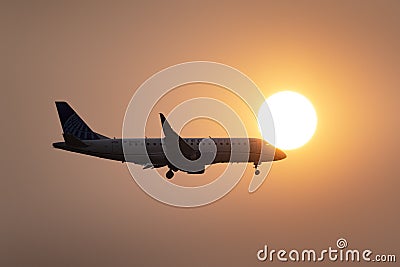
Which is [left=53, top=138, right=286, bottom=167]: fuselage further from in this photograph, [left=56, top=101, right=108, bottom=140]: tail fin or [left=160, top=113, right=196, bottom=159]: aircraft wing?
[left=56, top=101, right=108, bottom=140]: tail fin

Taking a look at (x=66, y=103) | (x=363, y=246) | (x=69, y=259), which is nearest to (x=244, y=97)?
(x=66, y=103)

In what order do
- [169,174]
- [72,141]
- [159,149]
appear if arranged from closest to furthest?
[72,141] < [159,149] < [169,174]

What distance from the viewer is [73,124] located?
14238cm

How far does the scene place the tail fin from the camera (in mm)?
138500

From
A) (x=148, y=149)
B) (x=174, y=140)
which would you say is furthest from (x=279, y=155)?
(x=148, y=149)

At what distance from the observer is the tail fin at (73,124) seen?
138 metres

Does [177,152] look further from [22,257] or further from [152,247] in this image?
[22,257]

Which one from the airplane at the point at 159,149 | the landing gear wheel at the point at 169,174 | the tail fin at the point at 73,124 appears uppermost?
the tail fin at the point at 73,124

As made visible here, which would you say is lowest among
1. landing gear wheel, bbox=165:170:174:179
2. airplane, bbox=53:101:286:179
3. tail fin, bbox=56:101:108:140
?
landing gear wheel, bbox=165:170:174:179

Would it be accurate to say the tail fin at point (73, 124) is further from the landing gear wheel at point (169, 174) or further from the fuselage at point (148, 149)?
the landing gear wheel at point (169, 174)

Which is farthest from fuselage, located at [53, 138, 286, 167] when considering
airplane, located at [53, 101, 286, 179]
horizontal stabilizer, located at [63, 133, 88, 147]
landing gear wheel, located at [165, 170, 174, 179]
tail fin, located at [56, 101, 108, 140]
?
tail fin, located at [56, 101, 108, 140]

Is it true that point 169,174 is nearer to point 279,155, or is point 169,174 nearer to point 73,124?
point 279,155

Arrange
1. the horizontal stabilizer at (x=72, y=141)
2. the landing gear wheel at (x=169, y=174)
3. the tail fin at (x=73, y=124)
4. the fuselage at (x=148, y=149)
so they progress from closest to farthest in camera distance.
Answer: the horizontal stabilizer at (x=72, y=141)
the fuselage at (x=148, y=149)
the landing gear wheel at (x=169, y=174)
the tail fin at (x=73, y=124)

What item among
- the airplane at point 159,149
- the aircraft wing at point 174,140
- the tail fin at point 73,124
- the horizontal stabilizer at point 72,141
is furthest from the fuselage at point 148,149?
the tail fin at point 73,124
